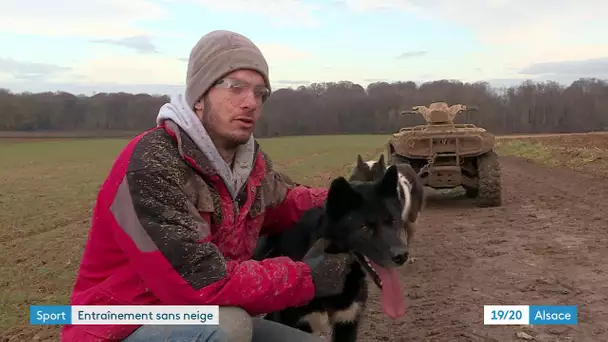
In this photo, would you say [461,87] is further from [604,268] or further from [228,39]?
[228,39]

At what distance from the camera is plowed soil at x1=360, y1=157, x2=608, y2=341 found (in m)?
4.34

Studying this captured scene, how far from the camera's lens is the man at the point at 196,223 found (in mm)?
2080

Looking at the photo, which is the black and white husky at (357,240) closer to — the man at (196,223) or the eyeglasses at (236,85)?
the man at (196,223)

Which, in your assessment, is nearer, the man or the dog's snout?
the man

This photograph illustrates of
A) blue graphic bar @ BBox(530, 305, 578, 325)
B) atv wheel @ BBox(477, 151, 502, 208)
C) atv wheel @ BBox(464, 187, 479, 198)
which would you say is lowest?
blue graphic bar @ BBox(530, 305, 578, 325)

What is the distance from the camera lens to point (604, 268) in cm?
575

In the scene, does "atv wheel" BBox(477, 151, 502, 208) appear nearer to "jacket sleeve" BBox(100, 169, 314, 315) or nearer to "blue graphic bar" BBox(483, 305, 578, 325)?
"blue graphic bar" BBox(483, 305, 578, 325)

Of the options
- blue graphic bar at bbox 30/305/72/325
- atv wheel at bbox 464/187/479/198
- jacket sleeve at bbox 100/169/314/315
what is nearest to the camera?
jacket sleeve at bbox 100/169/314/315

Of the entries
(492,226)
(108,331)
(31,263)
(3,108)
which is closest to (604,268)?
(492,226)

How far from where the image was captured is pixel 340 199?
2914 millimetres

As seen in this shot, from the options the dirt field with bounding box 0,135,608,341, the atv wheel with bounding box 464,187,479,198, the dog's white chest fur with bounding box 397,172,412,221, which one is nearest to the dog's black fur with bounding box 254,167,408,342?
the dirt field with bounding box 0,135,608,341

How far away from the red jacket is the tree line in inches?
2430

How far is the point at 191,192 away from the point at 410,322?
118 inches

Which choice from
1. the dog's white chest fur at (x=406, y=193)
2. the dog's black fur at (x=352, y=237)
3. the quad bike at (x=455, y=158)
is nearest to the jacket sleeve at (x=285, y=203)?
the dog's black fur at (x=352, y=237)
